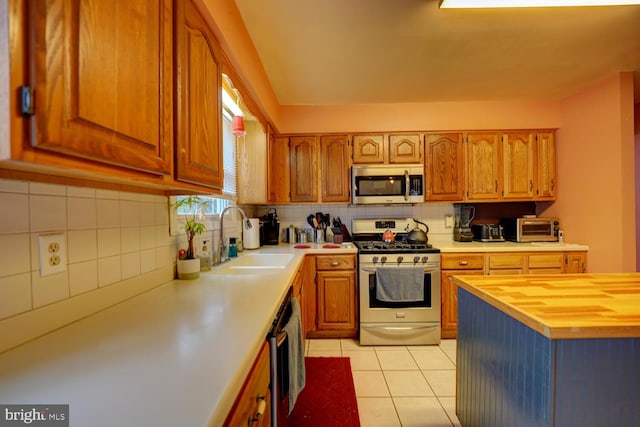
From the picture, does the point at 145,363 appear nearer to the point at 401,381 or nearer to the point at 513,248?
the point at 401,381

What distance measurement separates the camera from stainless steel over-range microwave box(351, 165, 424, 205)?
9.55 ft

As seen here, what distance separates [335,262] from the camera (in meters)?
2.70

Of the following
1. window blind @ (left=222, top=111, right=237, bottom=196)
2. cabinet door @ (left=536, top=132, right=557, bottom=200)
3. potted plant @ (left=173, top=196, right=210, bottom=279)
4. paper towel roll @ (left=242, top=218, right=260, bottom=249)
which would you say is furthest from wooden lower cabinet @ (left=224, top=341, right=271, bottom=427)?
cabinet door @ (left=536, top=132, right=557, bottom=200)

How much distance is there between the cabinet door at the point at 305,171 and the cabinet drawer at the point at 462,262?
4.56ft

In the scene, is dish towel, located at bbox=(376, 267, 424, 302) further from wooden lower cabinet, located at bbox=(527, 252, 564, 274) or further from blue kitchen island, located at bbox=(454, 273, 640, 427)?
blue kitchen island, located at bbox=(454, 273, 640, 427)

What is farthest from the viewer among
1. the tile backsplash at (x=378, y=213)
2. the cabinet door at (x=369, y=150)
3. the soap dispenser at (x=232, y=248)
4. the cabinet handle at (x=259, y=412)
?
the tile backsplash at (x=378, y=213)

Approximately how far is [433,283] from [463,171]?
1.21 meters

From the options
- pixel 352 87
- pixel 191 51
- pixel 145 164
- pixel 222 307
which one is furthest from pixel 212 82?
pixel 352 87

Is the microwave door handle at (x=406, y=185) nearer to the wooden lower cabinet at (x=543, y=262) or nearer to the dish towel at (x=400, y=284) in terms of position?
the dish towel at (x=400, y=284)

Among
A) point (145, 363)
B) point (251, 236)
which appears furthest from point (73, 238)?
point (251, 236)

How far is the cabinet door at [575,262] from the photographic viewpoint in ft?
8.72

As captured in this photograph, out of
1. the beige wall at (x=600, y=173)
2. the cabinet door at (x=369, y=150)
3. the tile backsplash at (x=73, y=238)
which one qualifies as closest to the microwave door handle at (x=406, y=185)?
the cabinet door at (x=369, y=150)

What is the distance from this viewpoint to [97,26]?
2.13 feet

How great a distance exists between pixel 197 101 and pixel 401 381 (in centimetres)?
216
